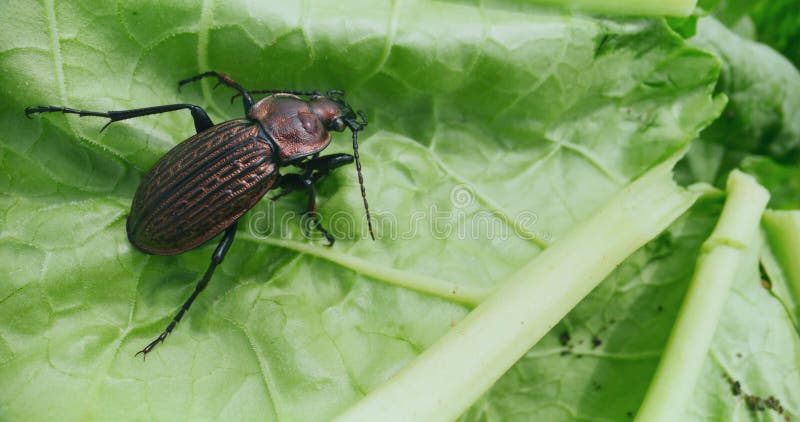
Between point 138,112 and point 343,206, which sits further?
point 343,206

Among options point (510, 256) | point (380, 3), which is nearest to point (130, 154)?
point (380, 3)

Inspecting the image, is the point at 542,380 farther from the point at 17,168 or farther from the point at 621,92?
the point at 17,168

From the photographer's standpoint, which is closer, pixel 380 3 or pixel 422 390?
pixel 422 390

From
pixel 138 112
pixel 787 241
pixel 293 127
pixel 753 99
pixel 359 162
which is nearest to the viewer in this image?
pixel 138 112

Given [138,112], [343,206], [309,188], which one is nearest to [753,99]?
[343,206]

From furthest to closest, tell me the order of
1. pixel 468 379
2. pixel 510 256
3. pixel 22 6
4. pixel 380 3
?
pixel 510 256 < pixel 380 3 < pixel 468 379 < pixel 22 6

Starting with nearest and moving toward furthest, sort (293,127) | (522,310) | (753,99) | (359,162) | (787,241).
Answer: (522,310), (359,162), (293,127), (787,241), (753,99)

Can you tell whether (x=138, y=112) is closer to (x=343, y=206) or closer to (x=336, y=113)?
(x=336, y=113)
